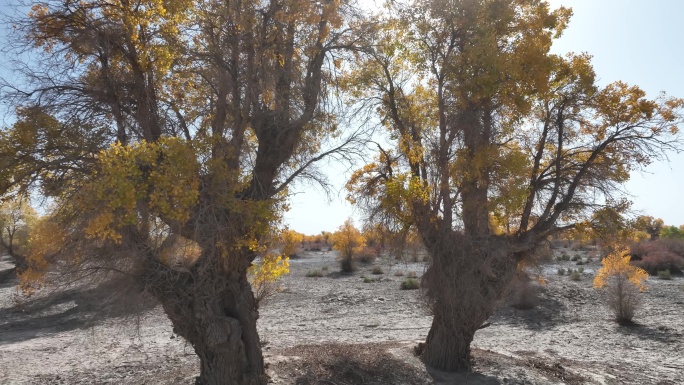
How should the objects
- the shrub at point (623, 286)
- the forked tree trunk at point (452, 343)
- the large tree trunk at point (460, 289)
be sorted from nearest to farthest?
1. the large tree trunk at point (460, 289)
2. the forked tree trunk at point (452, 343)
3. the shrub at point (623, 286)

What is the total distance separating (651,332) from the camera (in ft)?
53.6

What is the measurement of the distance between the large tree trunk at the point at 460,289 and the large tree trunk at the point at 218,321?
3.56 meters

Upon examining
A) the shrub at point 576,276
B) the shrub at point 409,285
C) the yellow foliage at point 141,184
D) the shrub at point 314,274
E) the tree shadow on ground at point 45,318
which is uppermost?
the yellow foliage at point 141,184

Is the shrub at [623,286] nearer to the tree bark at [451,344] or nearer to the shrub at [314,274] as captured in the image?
the tree bark at [451,344]

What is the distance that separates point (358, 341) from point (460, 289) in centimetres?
535

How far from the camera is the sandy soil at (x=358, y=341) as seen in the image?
10102mm

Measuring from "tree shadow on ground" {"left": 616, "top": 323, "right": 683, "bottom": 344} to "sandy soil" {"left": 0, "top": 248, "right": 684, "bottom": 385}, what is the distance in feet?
0.10

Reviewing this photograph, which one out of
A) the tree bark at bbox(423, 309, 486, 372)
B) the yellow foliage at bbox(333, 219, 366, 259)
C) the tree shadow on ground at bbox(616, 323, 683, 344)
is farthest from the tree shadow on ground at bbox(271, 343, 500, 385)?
the yellow foliage at bbox(333, 219, 366, 259)

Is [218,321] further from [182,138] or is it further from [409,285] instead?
[409,285]

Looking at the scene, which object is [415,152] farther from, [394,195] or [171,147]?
[171,147]

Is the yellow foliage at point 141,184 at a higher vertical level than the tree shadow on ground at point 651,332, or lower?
higher

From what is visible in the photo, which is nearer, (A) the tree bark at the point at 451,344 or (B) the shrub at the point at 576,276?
(A) the tree bark at the point at 451,344

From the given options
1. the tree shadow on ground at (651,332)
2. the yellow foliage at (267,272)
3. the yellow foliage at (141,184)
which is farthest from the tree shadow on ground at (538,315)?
the yellow foliage at (141,184)

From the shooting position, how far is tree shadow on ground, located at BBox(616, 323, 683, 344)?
15.5 m
